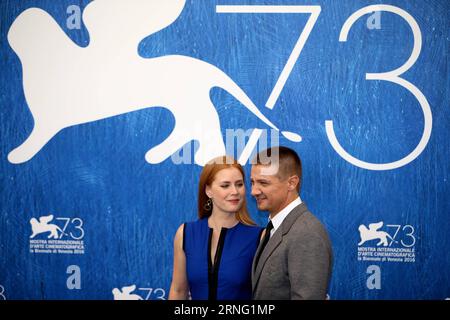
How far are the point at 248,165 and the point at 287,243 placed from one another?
1.06 metres

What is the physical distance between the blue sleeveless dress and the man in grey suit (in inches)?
7.7

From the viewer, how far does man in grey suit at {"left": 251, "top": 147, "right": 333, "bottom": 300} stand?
87.7 inches

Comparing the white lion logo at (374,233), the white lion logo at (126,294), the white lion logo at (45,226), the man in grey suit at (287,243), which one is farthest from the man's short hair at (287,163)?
the white lion logo at (45,226)

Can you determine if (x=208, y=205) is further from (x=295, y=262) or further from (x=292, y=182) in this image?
(x=295, y=262)

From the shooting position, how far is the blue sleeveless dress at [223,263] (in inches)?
107

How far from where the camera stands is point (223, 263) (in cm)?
276

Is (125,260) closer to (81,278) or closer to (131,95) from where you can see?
(81,278)

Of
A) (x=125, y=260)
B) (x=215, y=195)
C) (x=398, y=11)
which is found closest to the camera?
(x=215, y=195)

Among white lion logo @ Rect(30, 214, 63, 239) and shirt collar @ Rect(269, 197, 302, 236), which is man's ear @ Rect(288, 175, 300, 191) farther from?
white lion logo @ Rect(30, 214, 63, 239)

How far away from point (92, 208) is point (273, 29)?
5.50 ft

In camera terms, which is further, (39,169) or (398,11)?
(39,169)

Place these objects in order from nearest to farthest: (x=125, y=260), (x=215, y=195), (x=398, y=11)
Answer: (x=215, y=195)
(x=398, y=11)
(x=125, y=260)

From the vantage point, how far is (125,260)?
11.4ft

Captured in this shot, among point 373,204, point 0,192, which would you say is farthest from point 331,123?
point 0,192
